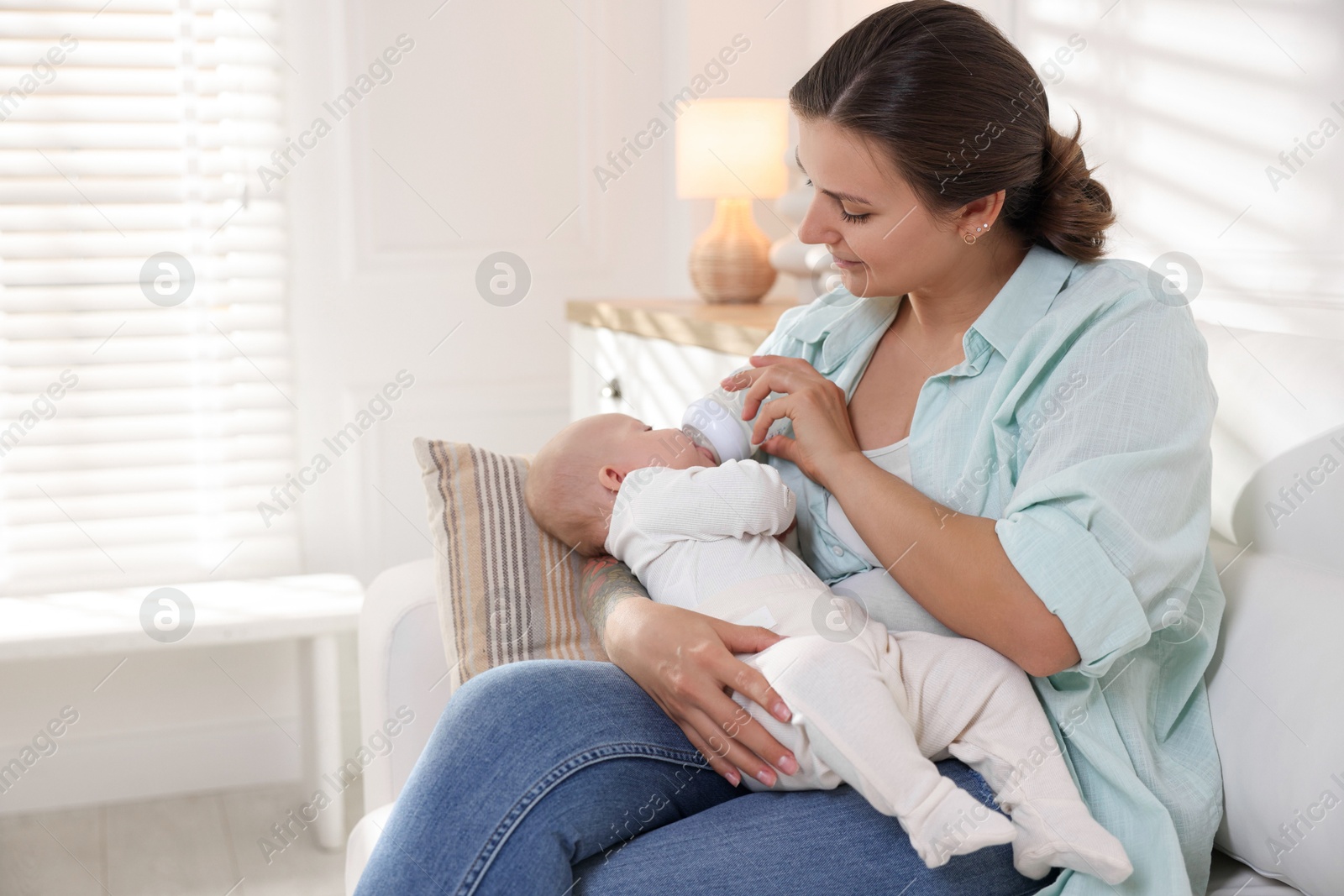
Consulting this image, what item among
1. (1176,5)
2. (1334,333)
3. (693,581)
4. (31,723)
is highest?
(1176,5)

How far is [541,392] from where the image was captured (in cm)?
295

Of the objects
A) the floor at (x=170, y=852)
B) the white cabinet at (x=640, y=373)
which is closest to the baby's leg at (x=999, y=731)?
the white cabinet at (x=640, y=373)

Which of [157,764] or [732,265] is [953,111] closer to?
[732,265]

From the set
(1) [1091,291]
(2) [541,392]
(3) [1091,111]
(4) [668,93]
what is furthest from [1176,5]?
(2) [541,392]

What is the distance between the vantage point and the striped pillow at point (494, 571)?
1.34m

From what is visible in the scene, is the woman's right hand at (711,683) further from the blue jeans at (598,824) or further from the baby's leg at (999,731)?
the baby's leg at (999,731)

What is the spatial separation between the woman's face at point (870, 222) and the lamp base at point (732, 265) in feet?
3.87

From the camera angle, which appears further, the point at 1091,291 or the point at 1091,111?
the point at 1091,111

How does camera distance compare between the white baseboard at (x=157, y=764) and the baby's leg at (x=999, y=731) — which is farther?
the white baseboard at (x=157, y=764)

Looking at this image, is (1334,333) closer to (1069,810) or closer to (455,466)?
(1069,810)

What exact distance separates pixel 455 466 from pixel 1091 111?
107 cm

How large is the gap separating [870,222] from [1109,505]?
1.29 feet

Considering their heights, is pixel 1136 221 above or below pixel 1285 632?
above

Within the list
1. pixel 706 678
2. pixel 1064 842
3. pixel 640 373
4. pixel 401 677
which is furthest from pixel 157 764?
pixel 1064 842
